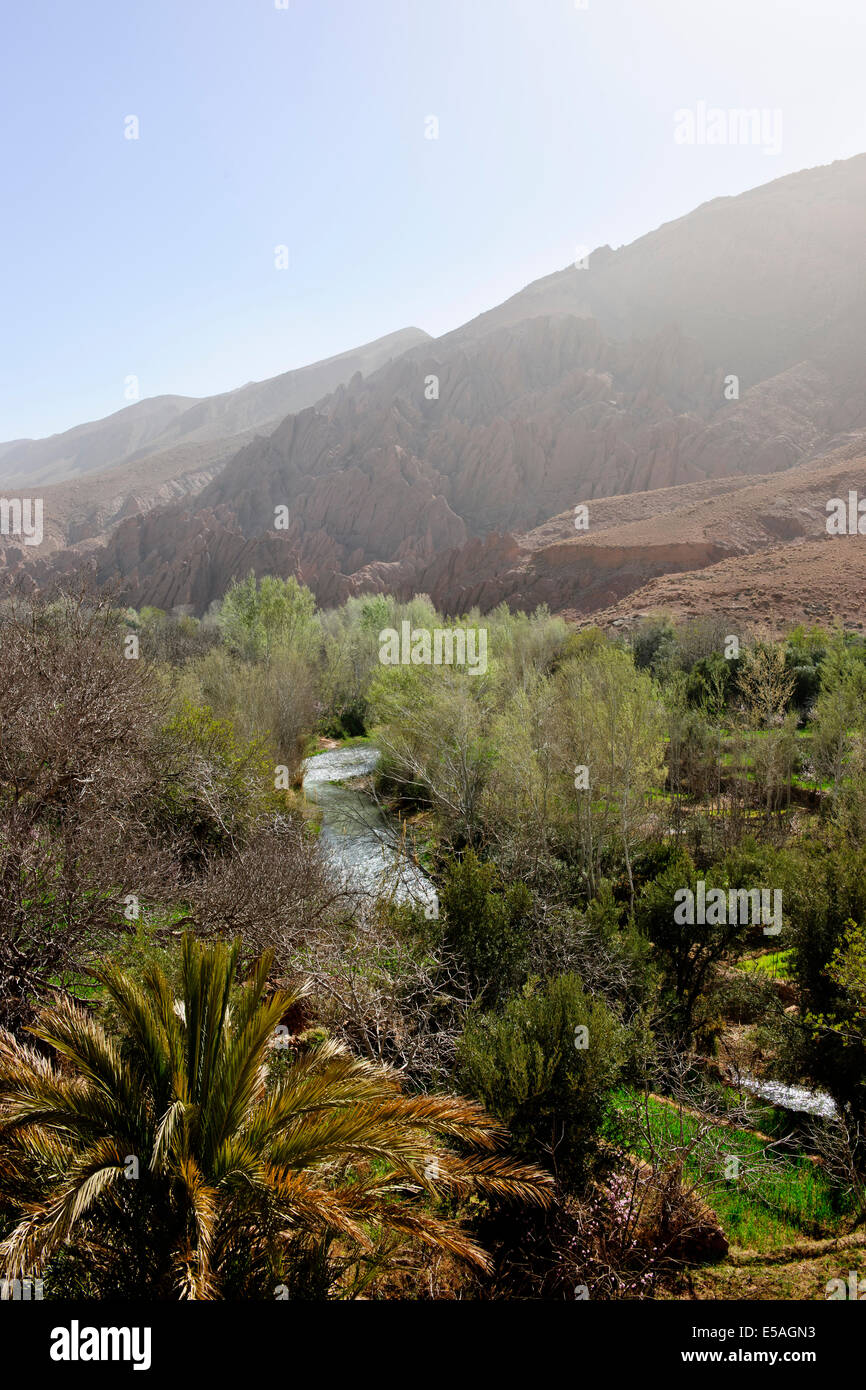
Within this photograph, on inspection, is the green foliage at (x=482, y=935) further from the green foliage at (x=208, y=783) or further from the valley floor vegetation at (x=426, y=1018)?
the green foliage at (x=208, y=783)

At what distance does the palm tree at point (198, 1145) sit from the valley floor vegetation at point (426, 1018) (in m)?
0.03

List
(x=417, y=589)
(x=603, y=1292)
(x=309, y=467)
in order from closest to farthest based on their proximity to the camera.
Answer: (x=603, y=1292) < (x=417, y=589) < (x=309, y=467)

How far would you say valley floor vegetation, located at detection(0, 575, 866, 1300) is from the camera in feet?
15.6

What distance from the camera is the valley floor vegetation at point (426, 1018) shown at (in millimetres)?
4750

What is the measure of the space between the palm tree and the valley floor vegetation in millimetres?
25

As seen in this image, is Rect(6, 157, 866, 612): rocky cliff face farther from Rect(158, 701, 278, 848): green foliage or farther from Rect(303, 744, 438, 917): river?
Rect(158, 701, 278, 848): green foliage

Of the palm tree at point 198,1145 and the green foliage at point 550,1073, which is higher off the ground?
the palm tree at point 198,1145

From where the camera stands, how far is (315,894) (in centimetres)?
1185

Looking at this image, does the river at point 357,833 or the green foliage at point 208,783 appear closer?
the green foliage at point 208,783

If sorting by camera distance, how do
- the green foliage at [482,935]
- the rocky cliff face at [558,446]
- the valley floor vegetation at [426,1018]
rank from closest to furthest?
the valley floor vegetation at [426,1018], the green foliage at [482,935], the rocky cliff face at [558,446]

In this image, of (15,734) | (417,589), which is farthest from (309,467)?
(15,734)

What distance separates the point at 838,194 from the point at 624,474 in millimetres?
101003

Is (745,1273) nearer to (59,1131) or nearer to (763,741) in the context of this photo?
(59,1131)

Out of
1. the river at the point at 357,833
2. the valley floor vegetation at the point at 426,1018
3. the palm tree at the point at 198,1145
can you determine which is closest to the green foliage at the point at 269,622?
the river at the point at 357,833
